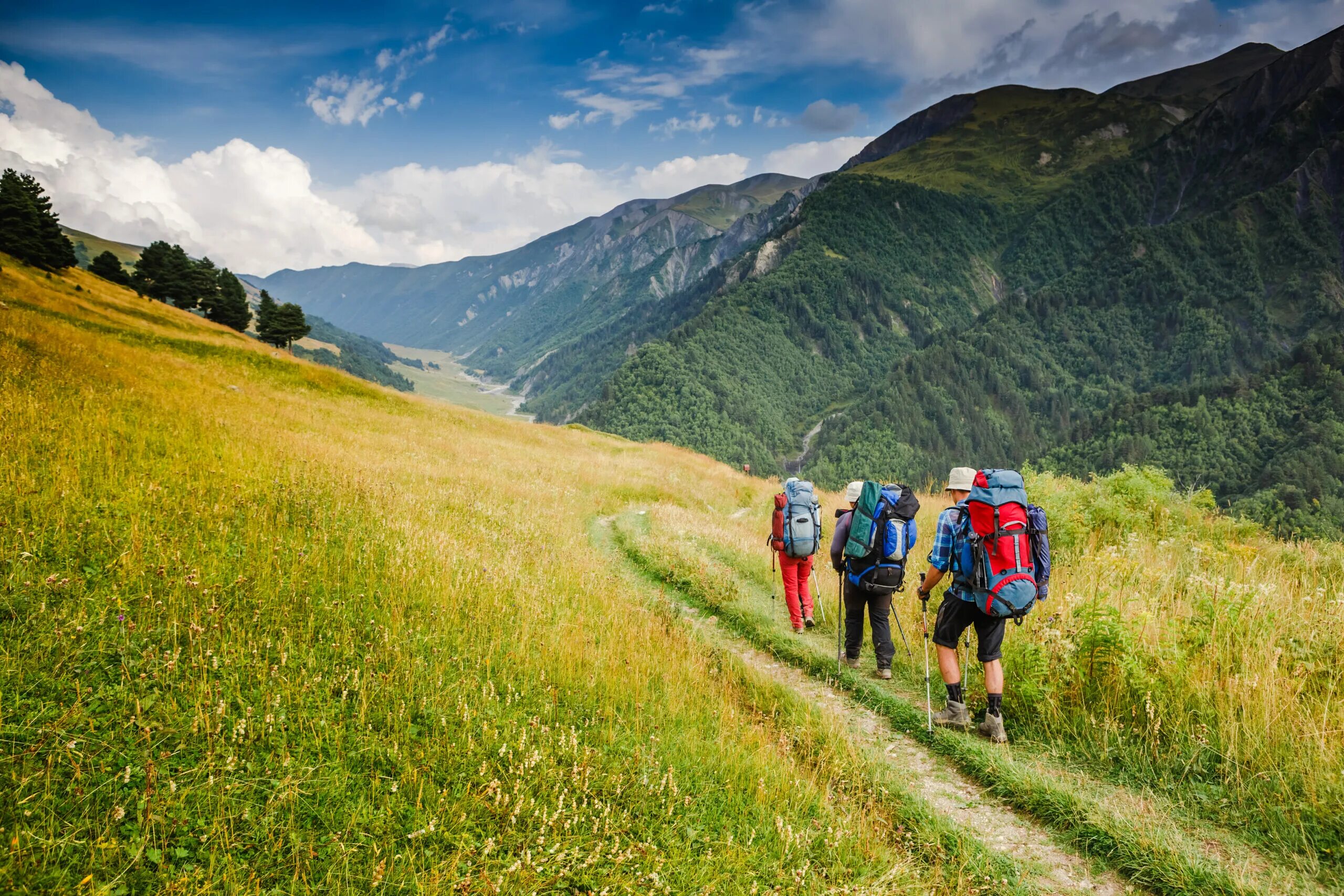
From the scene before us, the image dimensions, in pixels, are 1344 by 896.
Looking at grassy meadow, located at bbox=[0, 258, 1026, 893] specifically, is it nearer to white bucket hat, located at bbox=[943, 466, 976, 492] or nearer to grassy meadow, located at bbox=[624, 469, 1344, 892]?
grassy meadow, located at bbox=[624, 469, 1344, 892]

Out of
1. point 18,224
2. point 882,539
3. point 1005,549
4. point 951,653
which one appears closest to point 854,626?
point 882,539

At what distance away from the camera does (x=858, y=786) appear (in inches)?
206

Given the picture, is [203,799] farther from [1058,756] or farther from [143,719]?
[1058,756]

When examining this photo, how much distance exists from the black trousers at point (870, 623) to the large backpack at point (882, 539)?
205 millimetres

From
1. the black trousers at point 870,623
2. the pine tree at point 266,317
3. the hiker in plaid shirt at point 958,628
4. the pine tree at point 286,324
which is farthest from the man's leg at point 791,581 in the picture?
the pine tree at point 266,317

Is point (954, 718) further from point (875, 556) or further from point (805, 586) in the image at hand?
point (805, 586)

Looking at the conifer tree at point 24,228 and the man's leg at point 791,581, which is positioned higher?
the conifer tree at point 24,228

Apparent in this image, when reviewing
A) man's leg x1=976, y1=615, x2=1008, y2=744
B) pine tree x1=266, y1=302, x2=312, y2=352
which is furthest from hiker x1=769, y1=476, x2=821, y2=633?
pine tree x1=266, y1=302, x2=312, y2=352

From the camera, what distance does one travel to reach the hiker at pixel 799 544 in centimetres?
980

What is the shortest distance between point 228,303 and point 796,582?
288 ft

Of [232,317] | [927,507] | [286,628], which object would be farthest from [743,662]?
[232,317]

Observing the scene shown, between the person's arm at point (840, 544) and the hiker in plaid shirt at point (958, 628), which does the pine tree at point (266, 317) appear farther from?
the hiker in plaid shirt at point (958, 628)

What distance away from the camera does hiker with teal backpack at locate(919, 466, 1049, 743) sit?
19.9 feet

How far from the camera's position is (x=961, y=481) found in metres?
6.91
